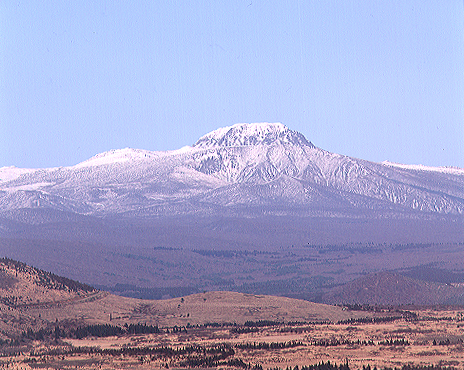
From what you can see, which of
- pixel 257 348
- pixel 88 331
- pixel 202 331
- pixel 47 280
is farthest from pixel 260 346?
pixel 47 280

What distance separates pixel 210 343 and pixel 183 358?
11166mm

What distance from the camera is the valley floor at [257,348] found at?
Answer: 220 feet

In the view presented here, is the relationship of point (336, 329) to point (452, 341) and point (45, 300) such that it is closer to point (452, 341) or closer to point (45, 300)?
point (452, 341)

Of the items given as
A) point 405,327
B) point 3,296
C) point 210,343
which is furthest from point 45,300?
point 405,327

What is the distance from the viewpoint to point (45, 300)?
351 ft

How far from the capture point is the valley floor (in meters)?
67.0

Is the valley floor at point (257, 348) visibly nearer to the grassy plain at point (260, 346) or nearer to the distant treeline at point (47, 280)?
the grassy plain at point (260, 346)

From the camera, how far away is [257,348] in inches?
2940

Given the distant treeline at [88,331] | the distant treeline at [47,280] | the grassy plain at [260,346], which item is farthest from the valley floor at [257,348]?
the distant treeline at [47,280]

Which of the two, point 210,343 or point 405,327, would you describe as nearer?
point 210,343

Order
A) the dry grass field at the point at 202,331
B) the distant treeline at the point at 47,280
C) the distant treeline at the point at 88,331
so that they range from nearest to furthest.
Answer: the dry grass field at the point at 202,331 → the distant treeline at the point at 88,331 → the distant treeline at the point at 47,280

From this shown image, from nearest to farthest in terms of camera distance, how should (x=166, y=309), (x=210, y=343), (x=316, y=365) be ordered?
1. (x=316, y=365)
2. (x=210, y=343)
3. (x=166, y=309)

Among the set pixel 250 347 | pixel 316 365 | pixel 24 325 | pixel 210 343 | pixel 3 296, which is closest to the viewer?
pixel 316 365

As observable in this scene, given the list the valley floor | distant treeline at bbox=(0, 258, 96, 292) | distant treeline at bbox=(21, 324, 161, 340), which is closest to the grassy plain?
the valley floor
